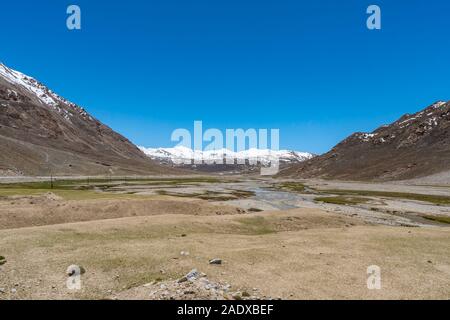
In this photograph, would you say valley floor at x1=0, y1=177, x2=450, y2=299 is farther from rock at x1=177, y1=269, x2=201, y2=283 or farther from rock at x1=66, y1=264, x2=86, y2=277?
rock at x1=66, y1=264, x2=86, y2=277

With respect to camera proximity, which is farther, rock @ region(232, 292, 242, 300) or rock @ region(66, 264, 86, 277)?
Answer: rock @ region(66, 264, 86, 277)

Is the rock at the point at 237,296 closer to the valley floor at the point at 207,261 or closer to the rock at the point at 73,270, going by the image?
the valley floor at the point at 207,261

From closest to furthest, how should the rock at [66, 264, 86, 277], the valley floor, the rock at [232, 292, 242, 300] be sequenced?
the rock at [232, 292, 242, 300] < the valley floor < the rock at [66, 264, 86, 277]

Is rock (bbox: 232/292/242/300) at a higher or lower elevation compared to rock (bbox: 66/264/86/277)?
lower

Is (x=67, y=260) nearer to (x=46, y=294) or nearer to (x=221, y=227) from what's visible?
(x=46, y=294)

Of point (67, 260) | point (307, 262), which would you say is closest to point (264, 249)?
point (307, 262)

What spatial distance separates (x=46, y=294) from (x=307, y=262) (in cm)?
1570

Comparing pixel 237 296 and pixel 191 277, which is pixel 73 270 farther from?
pixel 237 296

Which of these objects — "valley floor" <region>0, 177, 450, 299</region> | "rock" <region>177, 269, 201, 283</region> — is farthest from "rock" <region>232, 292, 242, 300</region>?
"rock" <region>177, 269, 201, 283</region>

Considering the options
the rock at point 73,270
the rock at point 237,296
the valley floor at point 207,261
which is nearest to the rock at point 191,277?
the valley floor at point 207,261

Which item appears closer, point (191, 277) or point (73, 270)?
point (191, 277)

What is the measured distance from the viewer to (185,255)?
88.4ft

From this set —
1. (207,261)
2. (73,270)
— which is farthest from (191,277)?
(73,270)
